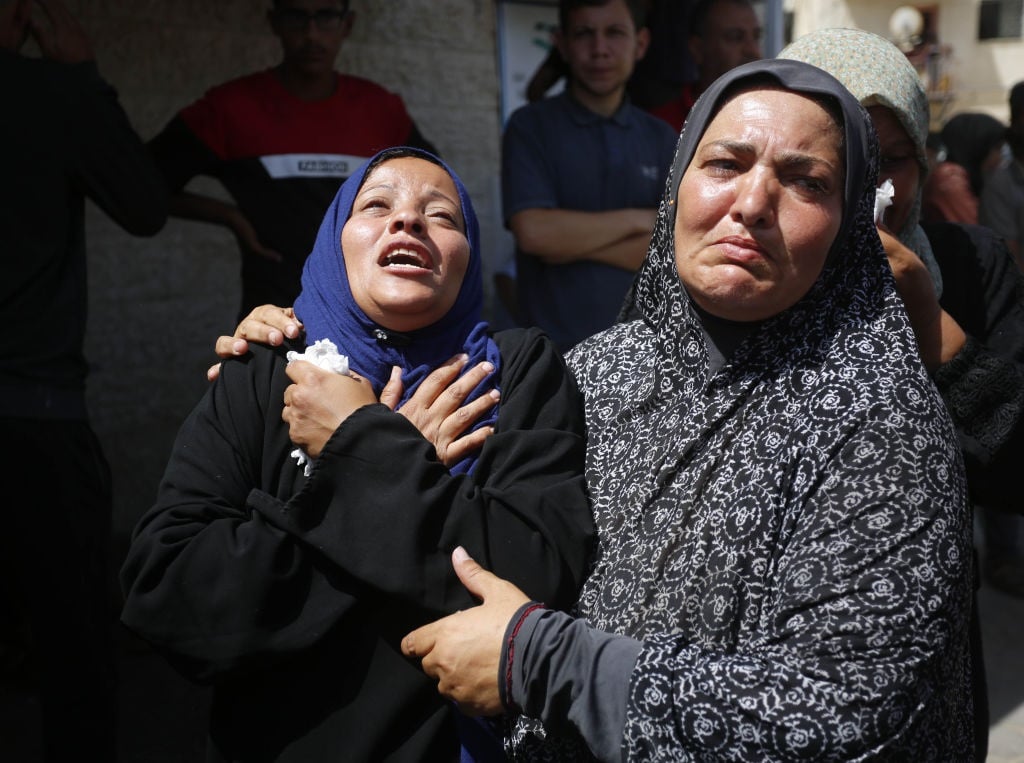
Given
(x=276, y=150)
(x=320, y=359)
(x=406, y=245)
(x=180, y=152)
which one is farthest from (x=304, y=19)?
(x=320, y=359)

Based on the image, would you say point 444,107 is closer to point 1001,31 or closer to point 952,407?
point 952,407

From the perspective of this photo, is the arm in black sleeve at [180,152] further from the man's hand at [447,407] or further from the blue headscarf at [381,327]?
the man's hand at [447,407]

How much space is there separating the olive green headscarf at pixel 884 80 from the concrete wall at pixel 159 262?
325 cm

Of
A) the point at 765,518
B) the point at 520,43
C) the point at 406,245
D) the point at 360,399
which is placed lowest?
the point at 765,518

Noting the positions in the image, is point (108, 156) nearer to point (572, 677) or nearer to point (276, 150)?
point (276, 150)

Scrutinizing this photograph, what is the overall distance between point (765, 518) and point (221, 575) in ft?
2.80

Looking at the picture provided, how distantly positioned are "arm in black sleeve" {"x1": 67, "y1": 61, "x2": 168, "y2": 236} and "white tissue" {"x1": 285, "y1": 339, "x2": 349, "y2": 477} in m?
1.43

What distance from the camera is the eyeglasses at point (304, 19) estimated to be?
379cm

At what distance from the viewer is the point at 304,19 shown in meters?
3.79

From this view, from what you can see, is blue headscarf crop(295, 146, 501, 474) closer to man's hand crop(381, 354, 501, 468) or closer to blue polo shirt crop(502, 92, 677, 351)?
man's hand crop(381, 354, 501, 468)

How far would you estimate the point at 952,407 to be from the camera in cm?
211

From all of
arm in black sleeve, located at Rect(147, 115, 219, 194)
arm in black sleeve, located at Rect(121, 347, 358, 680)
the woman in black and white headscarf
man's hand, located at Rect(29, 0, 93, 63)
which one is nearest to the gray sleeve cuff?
the woman in black and white headscarf

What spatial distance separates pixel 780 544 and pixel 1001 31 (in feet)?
86.6

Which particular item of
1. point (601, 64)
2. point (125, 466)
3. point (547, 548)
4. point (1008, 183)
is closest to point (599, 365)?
point (547, 548)
